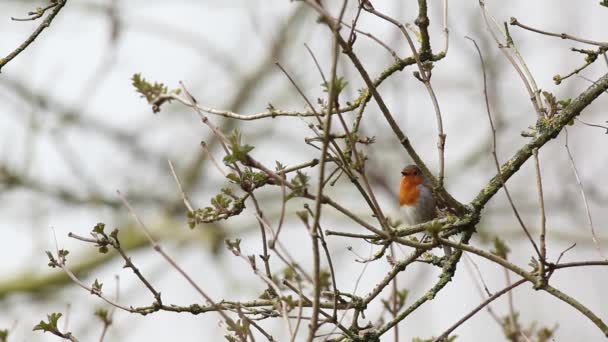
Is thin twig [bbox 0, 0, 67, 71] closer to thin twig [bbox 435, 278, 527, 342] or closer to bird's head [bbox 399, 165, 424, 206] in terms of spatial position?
thin twig [bbox 435, 278, 527, 342]

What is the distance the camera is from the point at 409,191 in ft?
16.6

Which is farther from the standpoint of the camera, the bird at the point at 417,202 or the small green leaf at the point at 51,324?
the bird at the point at 417,202

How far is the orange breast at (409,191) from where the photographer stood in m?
5.03

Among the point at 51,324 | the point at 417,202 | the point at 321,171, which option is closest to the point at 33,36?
the point at 51,324

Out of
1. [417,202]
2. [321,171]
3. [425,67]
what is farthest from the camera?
[417,202]

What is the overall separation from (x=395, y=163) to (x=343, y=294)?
7.30 meters

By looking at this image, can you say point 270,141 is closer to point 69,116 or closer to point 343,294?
point 69,116

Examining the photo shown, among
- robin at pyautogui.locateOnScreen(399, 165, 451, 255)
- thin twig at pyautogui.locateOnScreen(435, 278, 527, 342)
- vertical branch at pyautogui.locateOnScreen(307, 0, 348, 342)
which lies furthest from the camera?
robin at pyautogui.locateOnScreen(399, 165, 451, 255)

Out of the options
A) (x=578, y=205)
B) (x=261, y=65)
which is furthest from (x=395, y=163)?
(x=261, y=65)

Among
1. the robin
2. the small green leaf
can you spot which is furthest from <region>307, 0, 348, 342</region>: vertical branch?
the robin

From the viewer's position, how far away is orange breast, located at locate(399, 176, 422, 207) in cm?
503

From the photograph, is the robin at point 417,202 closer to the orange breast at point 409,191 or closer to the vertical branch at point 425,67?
the orange breast at point 409,191

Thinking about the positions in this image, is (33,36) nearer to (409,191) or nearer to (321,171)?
(321,171)

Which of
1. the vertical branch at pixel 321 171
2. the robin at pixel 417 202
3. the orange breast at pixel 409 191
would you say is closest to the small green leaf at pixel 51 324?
the vertical branch at pixel 321 171
